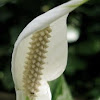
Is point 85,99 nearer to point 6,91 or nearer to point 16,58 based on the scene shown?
point 6,91

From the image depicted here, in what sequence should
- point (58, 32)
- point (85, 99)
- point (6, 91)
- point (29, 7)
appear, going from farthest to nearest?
point (85, 99) → point (6, 91) → point (29, 7) → point (58, 32)

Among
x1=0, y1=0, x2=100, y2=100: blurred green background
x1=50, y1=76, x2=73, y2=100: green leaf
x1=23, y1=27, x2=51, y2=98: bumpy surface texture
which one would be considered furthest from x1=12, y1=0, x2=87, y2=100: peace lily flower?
x1=0, y1=0, x2=100, y2=100: blurred green background

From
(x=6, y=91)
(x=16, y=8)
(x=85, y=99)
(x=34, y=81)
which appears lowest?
(x=85, y=99)

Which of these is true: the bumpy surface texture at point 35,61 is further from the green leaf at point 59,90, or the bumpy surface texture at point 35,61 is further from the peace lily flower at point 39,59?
the green leaf at point 59,90

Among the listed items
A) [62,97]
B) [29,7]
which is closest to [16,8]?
[29,7]

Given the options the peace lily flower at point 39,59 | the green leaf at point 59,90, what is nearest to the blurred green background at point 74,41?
the green leaf at point 59,90

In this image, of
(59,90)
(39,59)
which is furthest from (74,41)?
(39,59)

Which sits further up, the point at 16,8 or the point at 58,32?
the point at 58,32

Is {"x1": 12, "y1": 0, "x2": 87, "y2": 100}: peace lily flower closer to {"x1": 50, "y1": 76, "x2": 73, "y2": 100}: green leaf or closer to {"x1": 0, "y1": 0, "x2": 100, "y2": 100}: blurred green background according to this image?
{"x1": 50, "y1": 76, "x2": 73, "y2": 100}: green leaf
